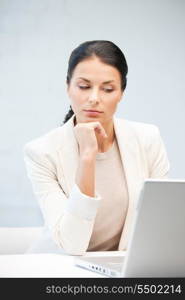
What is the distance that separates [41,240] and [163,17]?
239cm

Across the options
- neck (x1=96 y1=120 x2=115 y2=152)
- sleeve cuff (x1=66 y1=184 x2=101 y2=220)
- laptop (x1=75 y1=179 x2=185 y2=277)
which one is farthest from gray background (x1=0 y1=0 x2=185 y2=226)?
laptop (x1=75 y1=179 x2=185 y2=277)

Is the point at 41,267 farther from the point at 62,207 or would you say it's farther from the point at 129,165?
the point at 129,165

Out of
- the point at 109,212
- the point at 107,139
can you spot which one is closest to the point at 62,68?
the point at 107,139

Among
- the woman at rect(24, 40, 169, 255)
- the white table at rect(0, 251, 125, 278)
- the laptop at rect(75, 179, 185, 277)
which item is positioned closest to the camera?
the laptop at rect(75, 179, 185, 277)

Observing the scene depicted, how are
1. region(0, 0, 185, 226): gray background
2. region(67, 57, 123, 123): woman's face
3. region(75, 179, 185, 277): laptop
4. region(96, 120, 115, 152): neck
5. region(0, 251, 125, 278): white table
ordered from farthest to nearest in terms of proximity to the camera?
region(0, 0, 185, 226): gray background
region(96, 120, 115, 152): neck
region(67, 57, 123, 123): woman's face
region(0, 251, 125, 278): white table
region(75, 179, 185, 277): laptop

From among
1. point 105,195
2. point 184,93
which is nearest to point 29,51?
Result: point 184,93

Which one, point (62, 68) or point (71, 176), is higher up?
point (62, 68)

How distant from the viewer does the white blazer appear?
189cm

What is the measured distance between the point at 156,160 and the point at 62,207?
485 millimetres

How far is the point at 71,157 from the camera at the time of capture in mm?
2188

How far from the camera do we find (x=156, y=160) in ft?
7.52

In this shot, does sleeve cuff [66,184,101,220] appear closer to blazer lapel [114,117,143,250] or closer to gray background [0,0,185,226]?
blazer lapel [114,117,143,250]

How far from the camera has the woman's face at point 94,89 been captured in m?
2.20

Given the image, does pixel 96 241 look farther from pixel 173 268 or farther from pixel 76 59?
pixel 173 268
